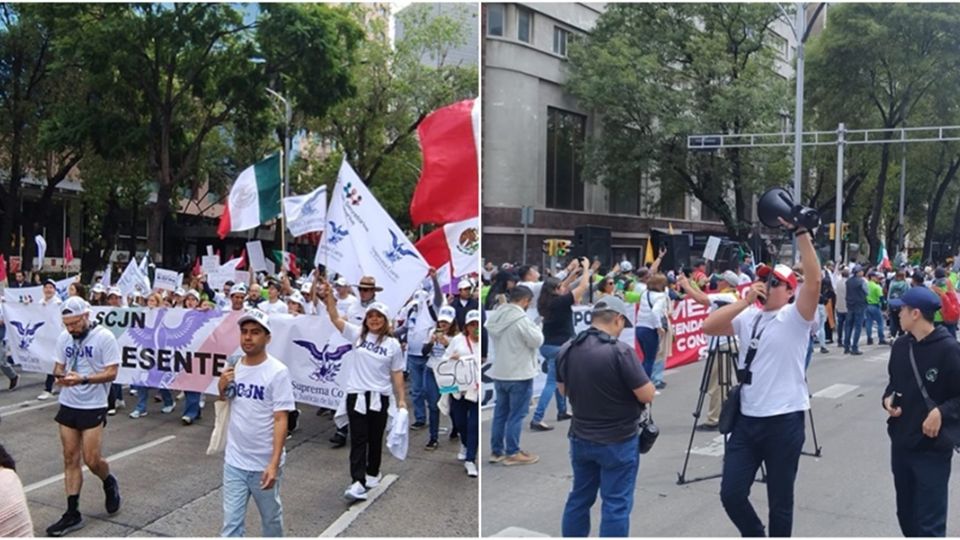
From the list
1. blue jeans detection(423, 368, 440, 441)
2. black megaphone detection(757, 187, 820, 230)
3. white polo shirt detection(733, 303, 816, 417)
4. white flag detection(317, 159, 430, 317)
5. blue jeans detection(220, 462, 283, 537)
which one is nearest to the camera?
black megaphone detection(757, 187, 820, 230)

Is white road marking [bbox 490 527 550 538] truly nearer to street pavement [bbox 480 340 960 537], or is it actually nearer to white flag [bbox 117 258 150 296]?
street pavement [bbox 480 340 960 537]

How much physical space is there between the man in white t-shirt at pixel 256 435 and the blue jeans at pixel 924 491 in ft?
11.3

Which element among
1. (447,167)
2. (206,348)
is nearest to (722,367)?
(447,167)

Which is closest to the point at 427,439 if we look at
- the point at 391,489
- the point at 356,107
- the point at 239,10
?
the point at 391,489

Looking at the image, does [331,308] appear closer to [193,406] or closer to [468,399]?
[468,399]

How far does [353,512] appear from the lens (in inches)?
261

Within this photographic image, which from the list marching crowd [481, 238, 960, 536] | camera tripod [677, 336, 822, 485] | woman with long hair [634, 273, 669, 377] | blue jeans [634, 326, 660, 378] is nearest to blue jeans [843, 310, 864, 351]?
woman with long hair [634, 273, 669, 377]

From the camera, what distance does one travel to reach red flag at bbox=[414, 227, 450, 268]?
816 centimetres

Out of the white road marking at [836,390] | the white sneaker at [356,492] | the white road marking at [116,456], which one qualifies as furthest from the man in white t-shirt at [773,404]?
the white road marking at [836,390]

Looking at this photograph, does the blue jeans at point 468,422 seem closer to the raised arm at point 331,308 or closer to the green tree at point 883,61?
the raised arm at point 331,308

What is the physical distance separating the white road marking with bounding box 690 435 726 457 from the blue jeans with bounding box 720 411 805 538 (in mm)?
3205

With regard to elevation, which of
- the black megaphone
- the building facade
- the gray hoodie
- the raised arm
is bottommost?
the gray hoodie

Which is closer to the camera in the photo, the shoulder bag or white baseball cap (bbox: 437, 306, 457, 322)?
the shoulder bag

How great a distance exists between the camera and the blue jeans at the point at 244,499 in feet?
16.4
